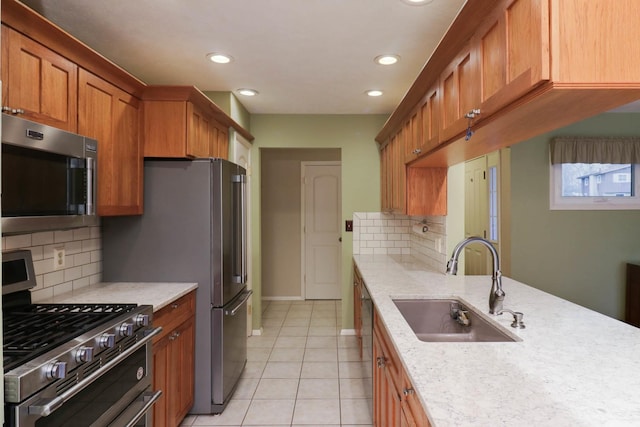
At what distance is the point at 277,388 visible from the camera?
287cm

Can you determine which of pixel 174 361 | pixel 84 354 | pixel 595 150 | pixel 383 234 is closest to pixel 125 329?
pixel 84 354

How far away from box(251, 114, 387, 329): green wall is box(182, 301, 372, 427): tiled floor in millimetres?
474

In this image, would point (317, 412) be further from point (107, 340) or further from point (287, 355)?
point (107, 340)

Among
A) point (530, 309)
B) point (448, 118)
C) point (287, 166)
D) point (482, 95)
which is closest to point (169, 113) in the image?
point (448, 118)

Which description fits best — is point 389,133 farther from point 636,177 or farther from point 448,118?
point 636,177

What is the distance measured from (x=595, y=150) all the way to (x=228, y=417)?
4416 mm

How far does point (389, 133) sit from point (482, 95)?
6.99ft

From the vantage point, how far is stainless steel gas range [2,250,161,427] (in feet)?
3.81

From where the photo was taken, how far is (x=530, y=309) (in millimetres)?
1774

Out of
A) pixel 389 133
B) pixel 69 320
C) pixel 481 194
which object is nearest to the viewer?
pixel 69 320

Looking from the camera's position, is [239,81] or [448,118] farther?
[239,81]

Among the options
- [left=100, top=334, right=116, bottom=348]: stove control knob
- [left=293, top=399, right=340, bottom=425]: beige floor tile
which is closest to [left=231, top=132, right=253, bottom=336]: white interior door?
[left=293, top=399, right=340, bottom=425]: beige floor tile

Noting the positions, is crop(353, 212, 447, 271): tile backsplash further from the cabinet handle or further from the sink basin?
the cabinet handle

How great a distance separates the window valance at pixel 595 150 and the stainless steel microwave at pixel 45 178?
4.28 m
